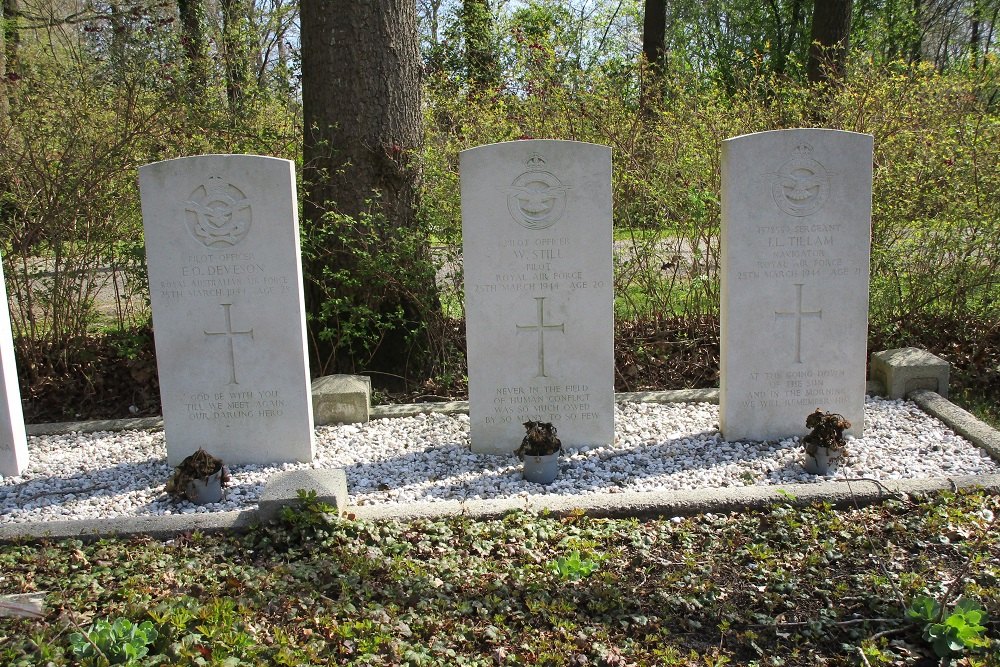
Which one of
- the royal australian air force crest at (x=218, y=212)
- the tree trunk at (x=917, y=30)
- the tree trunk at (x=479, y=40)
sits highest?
the tree trunk at (x=917, y=30)

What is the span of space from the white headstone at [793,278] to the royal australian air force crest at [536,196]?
972 millimetres

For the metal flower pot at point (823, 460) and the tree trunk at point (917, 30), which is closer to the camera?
the metal flower pot at point (823, 460)

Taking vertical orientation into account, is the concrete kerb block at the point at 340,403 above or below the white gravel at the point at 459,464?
above

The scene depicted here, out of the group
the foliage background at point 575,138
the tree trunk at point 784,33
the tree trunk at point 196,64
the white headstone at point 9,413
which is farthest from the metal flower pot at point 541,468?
the tree trunk at point 784,33

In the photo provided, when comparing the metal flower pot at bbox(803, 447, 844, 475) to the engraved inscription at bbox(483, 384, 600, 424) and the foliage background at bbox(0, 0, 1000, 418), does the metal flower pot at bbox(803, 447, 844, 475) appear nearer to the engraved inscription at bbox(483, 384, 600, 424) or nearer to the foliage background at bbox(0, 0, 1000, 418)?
the engraved inscription at bbox(483, 384, 600, 424)

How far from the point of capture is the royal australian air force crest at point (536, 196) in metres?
4.58

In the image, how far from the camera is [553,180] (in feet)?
15.1

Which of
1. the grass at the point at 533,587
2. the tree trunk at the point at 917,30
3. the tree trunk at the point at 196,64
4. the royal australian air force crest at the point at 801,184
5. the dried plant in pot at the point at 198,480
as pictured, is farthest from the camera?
the tree trunk at the point at 917,30

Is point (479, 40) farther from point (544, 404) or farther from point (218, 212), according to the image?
point (544, 404)

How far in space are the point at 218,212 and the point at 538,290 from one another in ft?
6.00

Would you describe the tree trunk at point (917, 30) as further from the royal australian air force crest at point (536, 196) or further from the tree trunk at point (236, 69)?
the royal australian air force crest at point (536, 196)

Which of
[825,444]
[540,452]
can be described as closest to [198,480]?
[540,452]

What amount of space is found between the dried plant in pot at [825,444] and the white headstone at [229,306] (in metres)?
2.81

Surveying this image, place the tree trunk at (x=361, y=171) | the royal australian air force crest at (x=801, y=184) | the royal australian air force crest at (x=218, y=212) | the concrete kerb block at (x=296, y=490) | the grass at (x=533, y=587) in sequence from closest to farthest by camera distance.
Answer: the grass at (x=533, y=587), the concrete kerb block at (x=296, y=490), the royal australian air force crest at (x=218, y=212), the royal australian air force crest at (x=801, y=184), the tree trunk at (x=361, y=171)
